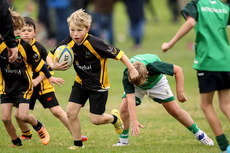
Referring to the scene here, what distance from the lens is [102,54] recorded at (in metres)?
6.03

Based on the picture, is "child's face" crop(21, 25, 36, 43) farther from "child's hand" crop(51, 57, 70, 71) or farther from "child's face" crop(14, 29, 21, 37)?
"child's hand" crop(51, 57, 70, 71)

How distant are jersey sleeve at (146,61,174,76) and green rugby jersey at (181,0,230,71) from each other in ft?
1.80

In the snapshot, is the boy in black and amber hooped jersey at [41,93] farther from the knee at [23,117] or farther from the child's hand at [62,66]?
the child's hand at [62,66]

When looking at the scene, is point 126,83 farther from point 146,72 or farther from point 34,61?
point 34,61

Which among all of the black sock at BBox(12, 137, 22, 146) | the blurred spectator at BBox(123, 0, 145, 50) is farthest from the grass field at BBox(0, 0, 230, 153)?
the blurred spectator at BBox(123, 0, 145, 50)

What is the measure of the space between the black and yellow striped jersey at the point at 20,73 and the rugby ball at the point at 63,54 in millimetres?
496

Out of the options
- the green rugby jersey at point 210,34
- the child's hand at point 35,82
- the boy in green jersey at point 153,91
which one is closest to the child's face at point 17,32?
the child's hand at point 35,82

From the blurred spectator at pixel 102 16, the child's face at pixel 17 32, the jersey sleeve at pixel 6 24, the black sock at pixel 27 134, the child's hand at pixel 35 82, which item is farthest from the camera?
the blurred spectator at pixel 102 16

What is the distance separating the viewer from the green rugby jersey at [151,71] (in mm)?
5750

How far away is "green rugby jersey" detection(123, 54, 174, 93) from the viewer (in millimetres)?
5750

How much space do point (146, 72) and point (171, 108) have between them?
728 mm

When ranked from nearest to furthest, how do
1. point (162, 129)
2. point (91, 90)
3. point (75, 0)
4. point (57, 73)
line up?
point (91, 90) → point (162, 129) → point (57, 73) → point (75, 0)

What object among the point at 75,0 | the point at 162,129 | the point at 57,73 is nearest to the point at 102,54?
the point at 162,129

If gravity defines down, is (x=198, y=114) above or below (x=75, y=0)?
below
